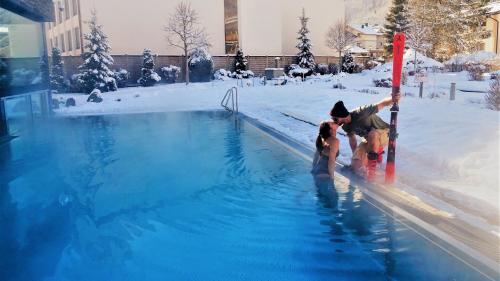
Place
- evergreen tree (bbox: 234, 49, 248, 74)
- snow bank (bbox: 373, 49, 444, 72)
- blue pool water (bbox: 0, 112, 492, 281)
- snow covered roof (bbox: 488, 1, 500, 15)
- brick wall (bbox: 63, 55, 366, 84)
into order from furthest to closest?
snow covered roof (bbox: 488, 1, 500, 15) < evergreen tree (bbox: 234, 49, 248, 74) < snow bank (bbox: 373, 49, 444, 72) < brick wall (bbox: 63, 55, 366, 84) < blue pool water (bbox: 0, 112, 492, 281)

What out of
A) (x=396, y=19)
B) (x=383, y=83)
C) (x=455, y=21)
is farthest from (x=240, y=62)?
(x=455, y=21)

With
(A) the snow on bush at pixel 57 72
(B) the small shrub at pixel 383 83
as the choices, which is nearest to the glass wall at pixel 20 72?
(A) the snow on bush at pixel 57 72

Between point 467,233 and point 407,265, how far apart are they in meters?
0.74

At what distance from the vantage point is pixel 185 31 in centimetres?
2947

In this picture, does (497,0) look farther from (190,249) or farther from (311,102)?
(190,249)

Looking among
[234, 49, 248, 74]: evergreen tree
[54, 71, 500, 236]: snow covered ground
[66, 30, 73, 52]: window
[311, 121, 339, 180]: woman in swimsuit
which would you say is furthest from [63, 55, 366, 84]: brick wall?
[311, 121, 339, 180]: woman in swimsuit

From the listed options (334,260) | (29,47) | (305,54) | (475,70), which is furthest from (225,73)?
(334,260)

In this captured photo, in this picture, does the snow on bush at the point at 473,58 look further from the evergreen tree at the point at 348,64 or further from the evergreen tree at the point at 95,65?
the evergreen tree at the point at 95,65

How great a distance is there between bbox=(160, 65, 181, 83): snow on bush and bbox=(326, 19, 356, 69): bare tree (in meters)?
14.8

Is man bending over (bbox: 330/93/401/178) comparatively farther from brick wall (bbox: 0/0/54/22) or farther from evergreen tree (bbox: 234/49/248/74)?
evergreen tree (bbox: 234/49/248/74)

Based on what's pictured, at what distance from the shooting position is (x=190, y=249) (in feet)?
14.3

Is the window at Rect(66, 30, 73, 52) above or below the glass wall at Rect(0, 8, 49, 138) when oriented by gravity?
above

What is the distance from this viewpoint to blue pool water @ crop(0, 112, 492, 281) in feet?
12.8

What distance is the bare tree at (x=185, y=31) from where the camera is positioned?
2945 centimetres
